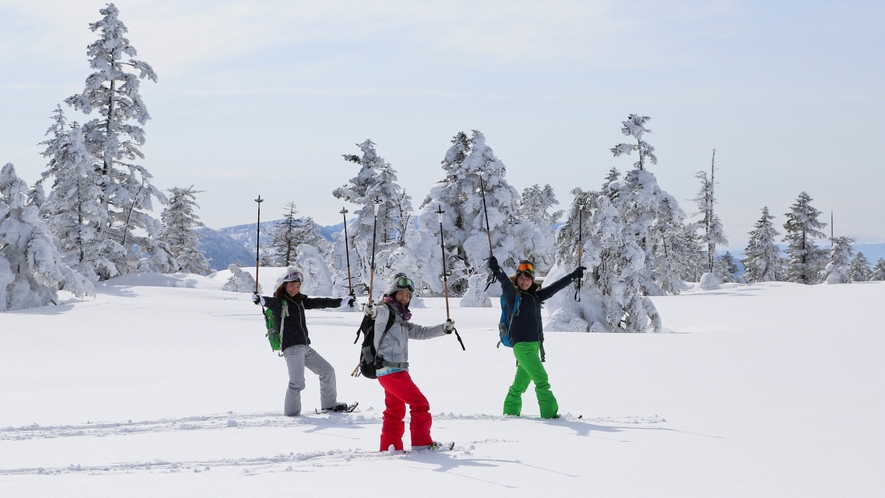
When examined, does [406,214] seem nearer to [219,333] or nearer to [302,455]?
[219,333]

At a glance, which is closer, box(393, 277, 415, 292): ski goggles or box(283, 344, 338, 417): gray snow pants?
box(393, 277, 415, 292): ski goggles

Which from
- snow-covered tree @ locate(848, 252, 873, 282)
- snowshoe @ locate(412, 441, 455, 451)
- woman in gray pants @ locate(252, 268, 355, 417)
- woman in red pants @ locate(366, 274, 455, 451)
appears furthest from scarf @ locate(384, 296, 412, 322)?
snow-covered tree @ locate(848, 252, 873, 282)

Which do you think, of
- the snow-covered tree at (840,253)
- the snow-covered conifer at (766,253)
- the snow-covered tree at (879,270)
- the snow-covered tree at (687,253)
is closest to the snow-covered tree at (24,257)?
the snow-covered tree at (687,253)

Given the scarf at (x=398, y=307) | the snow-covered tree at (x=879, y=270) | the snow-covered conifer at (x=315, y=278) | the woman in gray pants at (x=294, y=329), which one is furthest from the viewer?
the snow-covered tree at (x=879, y=270)

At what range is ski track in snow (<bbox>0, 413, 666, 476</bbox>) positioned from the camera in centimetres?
619

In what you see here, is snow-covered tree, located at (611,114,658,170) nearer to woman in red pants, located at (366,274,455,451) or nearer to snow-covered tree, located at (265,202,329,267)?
woman in red pants, located at (366,274,455,451)

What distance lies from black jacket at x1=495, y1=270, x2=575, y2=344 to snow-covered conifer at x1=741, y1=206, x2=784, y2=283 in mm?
54164

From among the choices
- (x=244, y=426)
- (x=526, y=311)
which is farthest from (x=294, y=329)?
(x=526, y=311)

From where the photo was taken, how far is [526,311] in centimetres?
861

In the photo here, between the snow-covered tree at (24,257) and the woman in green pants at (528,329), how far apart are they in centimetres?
1836

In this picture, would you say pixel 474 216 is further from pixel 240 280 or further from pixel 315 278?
pixel 240 280

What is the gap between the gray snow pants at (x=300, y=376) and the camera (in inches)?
355

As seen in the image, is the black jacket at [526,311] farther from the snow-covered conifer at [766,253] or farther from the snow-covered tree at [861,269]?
the snow-covered tree at [861,269]

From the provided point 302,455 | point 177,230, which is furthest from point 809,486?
point 177,230
